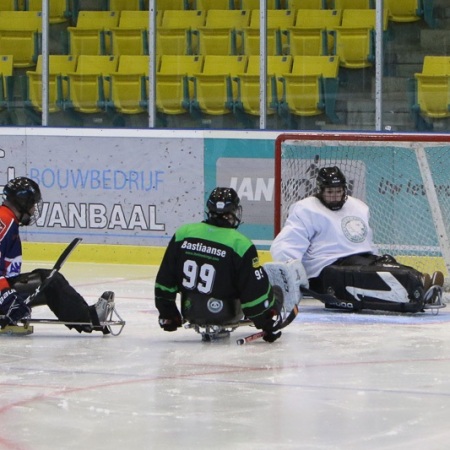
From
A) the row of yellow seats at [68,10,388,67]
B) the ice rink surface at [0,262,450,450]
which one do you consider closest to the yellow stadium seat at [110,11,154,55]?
the row of yellow seats at [68,10,388,67]

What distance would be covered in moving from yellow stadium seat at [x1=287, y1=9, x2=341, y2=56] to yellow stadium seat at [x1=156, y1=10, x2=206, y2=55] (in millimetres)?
855

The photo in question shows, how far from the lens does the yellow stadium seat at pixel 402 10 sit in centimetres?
1073

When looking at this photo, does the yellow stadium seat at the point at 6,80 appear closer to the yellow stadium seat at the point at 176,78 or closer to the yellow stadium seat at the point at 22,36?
the yellow stadium seat at the point at 22,36

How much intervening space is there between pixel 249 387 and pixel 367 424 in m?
0.91

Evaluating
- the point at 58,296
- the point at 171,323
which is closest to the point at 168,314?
the point at 171,323

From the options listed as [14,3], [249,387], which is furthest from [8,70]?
[249,387]

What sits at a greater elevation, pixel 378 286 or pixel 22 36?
pixel 22 36

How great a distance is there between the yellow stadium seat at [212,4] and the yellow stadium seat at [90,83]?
845 millimetres

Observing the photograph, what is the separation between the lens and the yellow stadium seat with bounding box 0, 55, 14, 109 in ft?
39.4

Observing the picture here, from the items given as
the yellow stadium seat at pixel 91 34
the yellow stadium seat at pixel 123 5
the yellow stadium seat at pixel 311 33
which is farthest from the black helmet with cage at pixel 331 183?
the yellow stadium seat at pixel 91 34

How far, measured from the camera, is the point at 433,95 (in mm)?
10672

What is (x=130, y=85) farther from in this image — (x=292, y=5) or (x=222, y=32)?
(x=292, y=5)

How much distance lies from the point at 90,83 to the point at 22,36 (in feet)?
2.40

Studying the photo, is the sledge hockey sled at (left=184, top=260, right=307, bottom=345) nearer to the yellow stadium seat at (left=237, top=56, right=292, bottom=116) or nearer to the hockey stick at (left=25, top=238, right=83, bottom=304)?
the hockey stick at (left=25, top=238, right=83, bottom=304)
